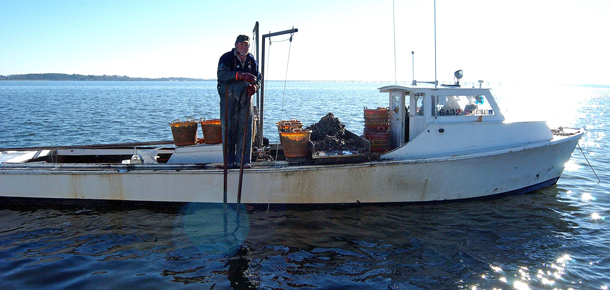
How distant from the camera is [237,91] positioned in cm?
774

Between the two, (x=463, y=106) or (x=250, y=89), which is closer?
(x=250, y=89)

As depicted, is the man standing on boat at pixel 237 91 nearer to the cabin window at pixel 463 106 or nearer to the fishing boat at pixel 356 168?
the fishing boat at pixel 356 168

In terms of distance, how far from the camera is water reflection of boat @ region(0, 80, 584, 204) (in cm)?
827

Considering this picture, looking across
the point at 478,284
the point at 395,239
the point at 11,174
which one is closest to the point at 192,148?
the point at 11,174

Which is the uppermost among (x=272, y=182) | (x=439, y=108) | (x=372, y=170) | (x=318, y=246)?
(x=439, y=108)

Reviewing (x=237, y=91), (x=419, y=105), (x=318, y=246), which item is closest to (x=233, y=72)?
(x=237, y=91)

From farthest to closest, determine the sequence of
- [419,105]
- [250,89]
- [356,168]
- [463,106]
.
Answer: [463,106] → [419,105] → [356,168] → [250,89]

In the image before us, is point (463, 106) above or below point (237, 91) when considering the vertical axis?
below

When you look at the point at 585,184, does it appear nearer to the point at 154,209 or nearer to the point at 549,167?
the point at 549,167

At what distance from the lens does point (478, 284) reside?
6008mm

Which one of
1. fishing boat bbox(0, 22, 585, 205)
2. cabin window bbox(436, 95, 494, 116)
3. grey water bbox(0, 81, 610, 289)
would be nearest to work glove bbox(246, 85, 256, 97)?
fishing boat bbox(0, 22, 585, 205)

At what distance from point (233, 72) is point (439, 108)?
174 inches

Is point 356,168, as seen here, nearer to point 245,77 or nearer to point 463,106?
point 245,77

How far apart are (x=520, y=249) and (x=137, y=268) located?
20.4ft
